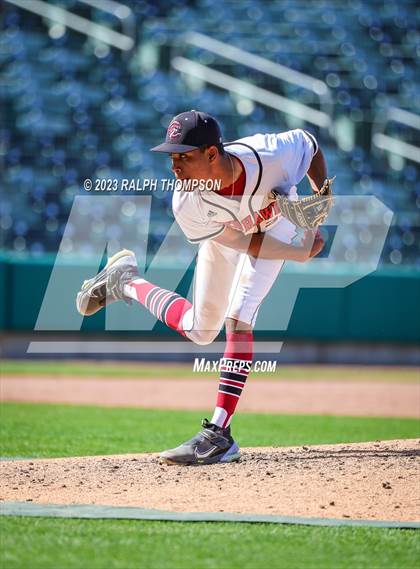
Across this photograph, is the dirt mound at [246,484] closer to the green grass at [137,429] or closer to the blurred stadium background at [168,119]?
the green grass at [137,429]

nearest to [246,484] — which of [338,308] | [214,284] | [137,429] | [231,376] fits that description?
[231,376]

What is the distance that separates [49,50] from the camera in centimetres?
1474

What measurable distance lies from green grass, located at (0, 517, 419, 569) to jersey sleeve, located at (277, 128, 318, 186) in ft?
6.34

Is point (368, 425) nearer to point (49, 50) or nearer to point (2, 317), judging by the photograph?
point (2, 317)

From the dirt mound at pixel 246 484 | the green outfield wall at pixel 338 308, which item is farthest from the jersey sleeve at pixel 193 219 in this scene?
the green outfield wall at pixel 338 308

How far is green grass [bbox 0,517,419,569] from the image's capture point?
309 cm

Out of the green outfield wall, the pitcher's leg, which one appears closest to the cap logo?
the pitcher's leg

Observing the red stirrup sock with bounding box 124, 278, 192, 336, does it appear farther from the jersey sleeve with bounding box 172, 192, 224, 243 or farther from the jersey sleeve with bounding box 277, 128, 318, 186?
the jersey sleeve with bounding box 277, 128, 318, 186

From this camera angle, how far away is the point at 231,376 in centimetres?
483

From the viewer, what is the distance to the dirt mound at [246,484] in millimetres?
3918

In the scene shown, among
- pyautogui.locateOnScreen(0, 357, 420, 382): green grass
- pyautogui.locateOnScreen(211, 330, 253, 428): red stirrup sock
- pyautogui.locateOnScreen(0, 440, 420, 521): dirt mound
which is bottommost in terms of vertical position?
pyautogui.locateOnScreen(0, 357, 420, 382): green grass

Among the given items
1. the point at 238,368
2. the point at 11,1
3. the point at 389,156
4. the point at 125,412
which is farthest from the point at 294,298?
the point at 238,368

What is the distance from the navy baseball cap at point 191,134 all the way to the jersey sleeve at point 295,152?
414mm

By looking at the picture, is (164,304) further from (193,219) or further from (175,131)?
(175,131)
